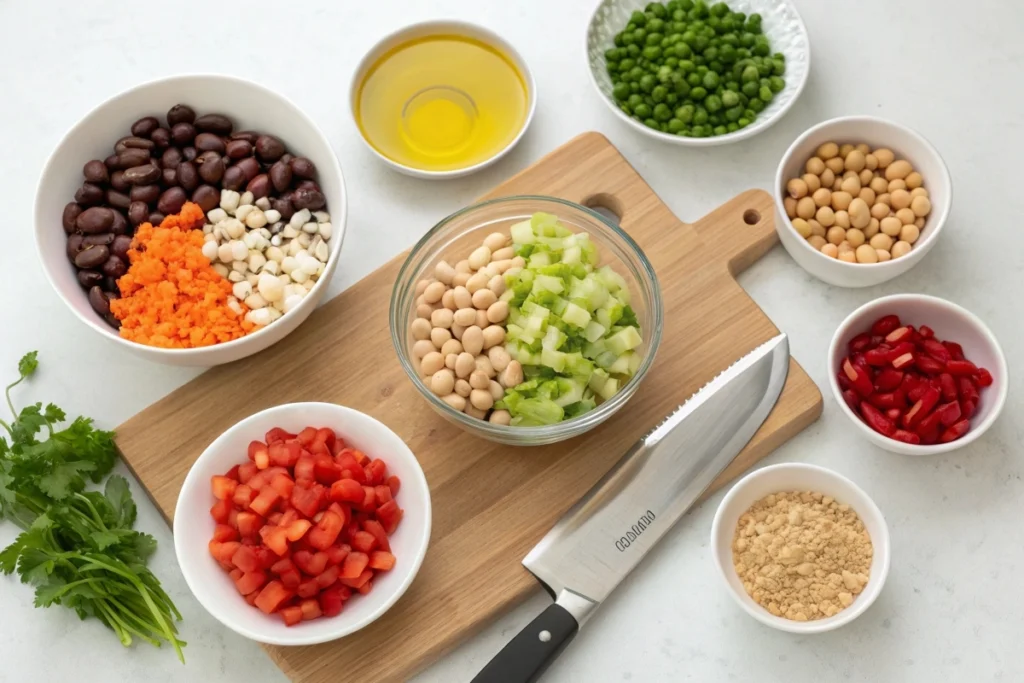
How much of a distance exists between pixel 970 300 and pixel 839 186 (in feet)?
1.34

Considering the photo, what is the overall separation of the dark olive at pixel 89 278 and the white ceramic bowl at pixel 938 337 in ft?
5.13

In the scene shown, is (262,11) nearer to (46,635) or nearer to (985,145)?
(46,635)

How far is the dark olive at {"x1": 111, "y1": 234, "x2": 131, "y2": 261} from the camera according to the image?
2.21 meters

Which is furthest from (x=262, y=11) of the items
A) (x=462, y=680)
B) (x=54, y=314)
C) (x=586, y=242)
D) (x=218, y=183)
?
(x=462, y=680)

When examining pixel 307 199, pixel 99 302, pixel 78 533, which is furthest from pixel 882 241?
pixel 78 533

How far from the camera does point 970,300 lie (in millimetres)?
2412

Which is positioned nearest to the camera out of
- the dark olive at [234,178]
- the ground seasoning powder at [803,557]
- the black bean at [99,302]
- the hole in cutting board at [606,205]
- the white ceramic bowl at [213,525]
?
the white ceramic bowl at [213,525]

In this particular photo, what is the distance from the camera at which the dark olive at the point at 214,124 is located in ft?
7.70

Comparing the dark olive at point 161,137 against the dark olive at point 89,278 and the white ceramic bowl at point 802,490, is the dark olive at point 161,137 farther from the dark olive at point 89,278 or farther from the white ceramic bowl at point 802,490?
the white ceramic bowl at point 802,490

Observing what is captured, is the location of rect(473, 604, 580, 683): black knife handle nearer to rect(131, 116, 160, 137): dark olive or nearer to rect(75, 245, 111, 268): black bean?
rect(75, 245, 111, 268): black bean

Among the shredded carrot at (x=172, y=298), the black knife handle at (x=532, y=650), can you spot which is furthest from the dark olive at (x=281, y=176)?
the black knife handle at (x=532, y=650)

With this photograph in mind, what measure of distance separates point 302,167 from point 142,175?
343mm

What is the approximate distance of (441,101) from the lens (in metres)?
2.53

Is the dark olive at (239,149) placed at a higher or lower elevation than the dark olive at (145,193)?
higher
